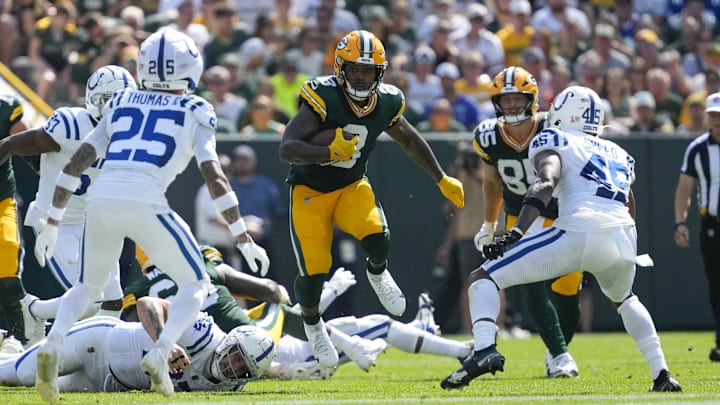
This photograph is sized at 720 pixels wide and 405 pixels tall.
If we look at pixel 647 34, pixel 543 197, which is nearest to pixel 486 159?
pixel 543 197

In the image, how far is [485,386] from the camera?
23.9ft

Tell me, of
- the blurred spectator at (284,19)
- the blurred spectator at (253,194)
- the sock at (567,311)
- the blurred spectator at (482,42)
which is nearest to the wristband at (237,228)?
the sock at (567,311)

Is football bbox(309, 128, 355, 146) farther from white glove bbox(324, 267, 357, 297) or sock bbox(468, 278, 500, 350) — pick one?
white glove bbox(324, 267, 357, 297)

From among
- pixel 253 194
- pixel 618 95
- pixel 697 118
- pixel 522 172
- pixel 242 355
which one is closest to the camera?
pixel 242 355

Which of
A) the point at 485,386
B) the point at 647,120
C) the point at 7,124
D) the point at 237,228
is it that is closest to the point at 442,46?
the point at 647,120

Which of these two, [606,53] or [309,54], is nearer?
[309,54]

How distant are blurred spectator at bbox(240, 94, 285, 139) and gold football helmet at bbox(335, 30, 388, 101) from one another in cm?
555

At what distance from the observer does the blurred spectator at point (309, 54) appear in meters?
14.6

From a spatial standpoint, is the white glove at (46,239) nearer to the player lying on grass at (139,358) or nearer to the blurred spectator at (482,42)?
the player lying on grass at (139,358)

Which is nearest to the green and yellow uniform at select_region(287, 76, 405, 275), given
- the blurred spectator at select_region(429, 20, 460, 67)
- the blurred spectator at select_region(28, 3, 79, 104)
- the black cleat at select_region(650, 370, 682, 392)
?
the black cleat at select_region(650, 370, 682, 392)

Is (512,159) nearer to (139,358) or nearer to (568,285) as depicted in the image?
(568,285)

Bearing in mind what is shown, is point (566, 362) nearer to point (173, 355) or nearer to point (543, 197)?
point (543, 197)

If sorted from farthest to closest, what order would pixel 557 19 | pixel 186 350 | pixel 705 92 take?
1. pixel 557 19
2. pixel 705 92
3. pixel 186 350

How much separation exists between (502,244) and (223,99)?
25.1 ft
